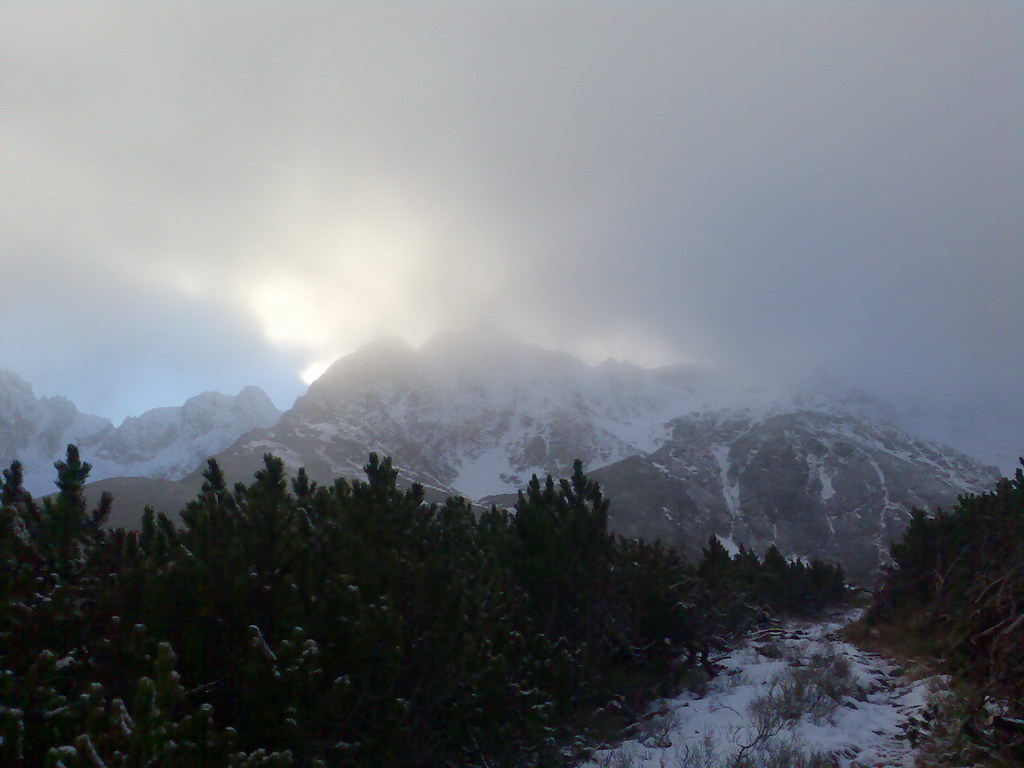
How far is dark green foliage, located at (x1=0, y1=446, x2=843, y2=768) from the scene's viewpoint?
16.7ft

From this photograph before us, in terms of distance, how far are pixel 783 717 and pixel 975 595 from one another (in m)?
5.42

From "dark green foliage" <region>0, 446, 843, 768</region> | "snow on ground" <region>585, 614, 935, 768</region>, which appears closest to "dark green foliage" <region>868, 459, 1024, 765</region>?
"snow on ground" <region>585, 614, 935, 768</region>

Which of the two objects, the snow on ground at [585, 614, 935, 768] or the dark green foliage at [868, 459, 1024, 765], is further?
the snow on ground at [585, 614, 935, 768]

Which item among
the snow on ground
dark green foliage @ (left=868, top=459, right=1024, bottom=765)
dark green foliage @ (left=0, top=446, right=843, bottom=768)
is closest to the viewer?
dark green foliage @ (left=0, top=446, right=843, bottom=768)

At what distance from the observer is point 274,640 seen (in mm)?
7043

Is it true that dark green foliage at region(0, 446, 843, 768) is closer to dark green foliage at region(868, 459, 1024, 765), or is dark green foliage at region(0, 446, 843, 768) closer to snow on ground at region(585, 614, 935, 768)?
snow on ground at region(585, 614, 935, 768)

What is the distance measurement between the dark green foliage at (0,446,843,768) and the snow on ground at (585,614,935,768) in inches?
61.6

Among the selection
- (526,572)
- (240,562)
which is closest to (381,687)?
(240,562)

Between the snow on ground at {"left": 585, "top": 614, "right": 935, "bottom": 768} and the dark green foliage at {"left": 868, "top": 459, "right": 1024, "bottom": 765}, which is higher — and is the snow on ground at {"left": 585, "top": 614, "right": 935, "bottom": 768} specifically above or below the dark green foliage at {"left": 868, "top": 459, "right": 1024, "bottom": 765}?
below

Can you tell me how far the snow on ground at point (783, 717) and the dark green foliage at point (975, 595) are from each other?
49.8 inches

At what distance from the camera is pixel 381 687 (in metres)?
7.43

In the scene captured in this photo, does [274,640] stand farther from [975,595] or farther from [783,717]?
[975,595]

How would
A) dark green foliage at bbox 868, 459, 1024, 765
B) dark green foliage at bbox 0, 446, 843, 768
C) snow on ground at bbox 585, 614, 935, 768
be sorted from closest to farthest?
1. dark green foliage at bbox 0, 446, 843, 768
2. dark green foliage at bbox 868, 459, 1024, 765
3. snow on ground at bbox 585, 614, 935, 768

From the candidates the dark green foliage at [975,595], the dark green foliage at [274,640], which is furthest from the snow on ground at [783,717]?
the dark green foliage at [274,640]
